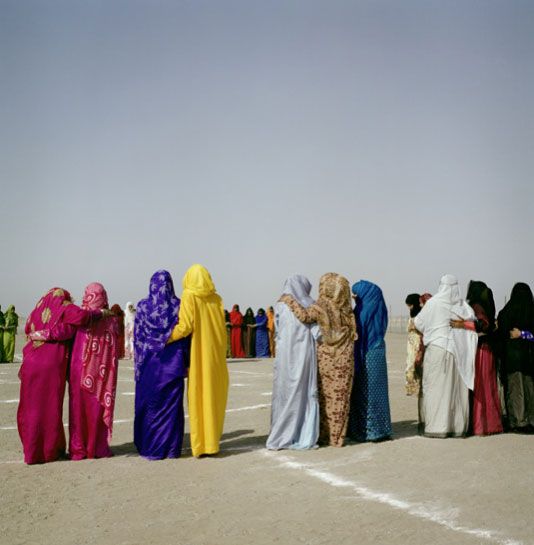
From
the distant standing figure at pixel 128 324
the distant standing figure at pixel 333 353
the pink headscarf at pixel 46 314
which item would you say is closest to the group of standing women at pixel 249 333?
the distant standing figure at pixel 128 324

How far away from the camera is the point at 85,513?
530 centimetres

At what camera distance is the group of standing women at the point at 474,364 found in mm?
8211

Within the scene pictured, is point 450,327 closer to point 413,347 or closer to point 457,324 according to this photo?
point 457,324

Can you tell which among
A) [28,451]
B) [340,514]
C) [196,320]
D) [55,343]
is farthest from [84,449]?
[340,514]

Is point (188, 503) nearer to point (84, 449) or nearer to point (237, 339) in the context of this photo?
point (84, 449)

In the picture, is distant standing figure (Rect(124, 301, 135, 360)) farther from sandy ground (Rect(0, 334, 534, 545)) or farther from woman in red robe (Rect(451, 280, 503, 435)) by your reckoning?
woman in red robe (Rect(451, 280, 503, 435))

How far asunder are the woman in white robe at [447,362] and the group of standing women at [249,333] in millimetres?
17532

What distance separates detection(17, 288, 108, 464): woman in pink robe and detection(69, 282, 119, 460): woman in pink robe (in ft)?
0.38

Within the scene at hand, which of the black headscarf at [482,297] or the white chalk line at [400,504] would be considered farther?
the black headscarf at [482,297]

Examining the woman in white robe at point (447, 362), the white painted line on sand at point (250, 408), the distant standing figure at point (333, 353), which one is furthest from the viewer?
the white painted line on sand at point (250, 408)

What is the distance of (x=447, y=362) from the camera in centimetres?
827

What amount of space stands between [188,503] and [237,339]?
20.8 metres

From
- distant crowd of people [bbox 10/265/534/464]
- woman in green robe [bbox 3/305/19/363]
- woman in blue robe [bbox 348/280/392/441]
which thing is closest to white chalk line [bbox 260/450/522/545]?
distant crowd of people [bbox 10/265/534/464]

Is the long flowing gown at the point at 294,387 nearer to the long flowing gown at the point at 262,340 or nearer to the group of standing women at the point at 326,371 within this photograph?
the group of standing women at the point at 326,371
